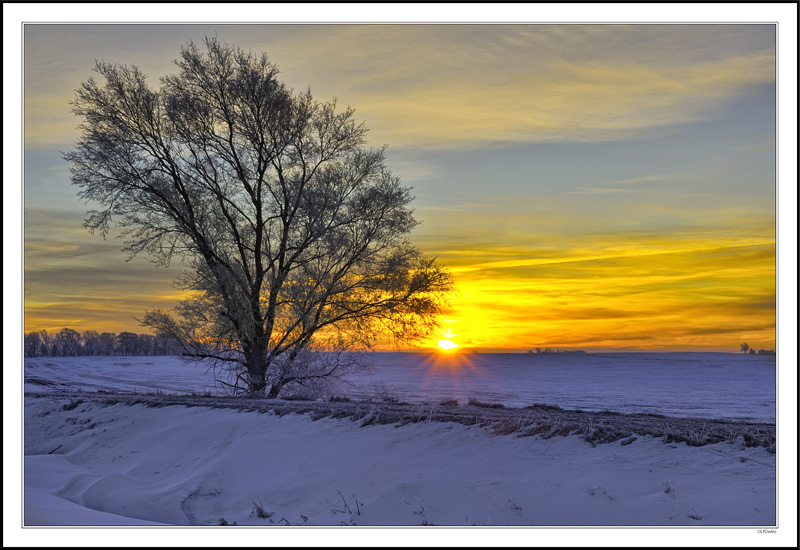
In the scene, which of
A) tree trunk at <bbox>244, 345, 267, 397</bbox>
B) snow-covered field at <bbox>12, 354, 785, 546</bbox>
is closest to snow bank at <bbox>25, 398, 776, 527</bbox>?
snow-covered field at <bbox>12, 354, 785, 546</bbox>

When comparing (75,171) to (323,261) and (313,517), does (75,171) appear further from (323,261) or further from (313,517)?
(313,517)

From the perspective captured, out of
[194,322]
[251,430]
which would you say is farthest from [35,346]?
[251,430]

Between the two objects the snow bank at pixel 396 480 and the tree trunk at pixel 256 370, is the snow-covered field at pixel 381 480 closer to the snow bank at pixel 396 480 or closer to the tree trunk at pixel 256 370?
the snow bank at pixel 396 480

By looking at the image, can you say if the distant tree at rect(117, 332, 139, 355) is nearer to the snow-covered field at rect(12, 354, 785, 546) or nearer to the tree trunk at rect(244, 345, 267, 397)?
the tree trunk at rect(244, 345, 267, 397)

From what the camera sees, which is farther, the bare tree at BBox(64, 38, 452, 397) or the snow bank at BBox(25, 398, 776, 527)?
the bare tree at BBox(64, 38, 452, 397)

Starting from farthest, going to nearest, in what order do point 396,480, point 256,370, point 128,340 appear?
1. point 128,340
2. point 256,370
3. point 396,480

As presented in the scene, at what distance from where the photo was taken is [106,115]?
71.6 feet

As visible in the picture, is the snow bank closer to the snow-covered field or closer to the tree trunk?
the snow-covered field

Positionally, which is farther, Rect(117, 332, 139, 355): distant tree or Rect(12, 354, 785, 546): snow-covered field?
Rect(117, 332, 139, 355): distant tree

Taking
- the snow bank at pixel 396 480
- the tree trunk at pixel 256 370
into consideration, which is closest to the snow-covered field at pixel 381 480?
the snow bank at pixel 396 480

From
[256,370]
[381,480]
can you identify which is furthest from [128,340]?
[381,480]

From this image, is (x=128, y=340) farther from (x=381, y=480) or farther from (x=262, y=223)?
(x=381, y=480)

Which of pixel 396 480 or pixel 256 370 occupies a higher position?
pixel 396 480

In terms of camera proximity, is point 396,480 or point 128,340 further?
point 128,340
